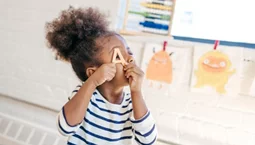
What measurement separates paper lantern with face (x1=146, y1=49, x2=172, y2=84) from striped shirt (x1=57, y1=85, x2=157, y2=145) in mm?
520

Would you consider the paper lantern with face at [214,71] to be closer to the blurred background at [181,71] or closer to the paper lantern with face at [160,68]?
the blurred background at [181,71]

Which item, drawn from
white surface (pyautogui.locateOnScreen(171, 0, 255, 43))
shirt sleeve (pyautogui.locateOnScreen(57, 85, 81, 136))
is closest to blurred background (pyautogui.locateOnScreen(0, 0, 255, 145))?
white surface (pyautogui.locateOnScreen(171, 0, 255, 43))

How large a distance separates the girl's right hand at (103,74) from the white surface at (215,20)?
0.64m

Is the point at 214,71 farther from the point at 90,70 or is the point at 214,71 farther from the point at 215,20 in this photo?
the point at 90,70

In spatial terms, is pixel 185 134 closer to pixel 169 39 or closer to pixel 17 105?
pixel 169 39

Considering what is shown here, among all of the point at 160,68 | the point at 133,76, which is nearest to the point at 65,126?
the point at 133,76

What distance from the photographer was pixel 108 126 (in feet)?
3.26

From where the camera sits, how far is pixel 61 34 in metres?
1.05

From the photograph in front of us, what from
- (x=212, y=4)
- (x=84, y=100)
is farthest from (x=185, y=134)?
(x=84, y=100)

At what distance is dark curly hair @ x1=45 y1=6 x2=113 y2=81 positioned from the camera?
1021mm

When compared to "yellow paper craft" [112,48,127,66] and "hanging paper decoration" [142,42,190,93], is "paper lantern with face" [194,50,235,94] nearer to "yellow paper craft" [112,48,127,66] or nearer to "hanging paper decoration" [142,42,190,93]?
"hanging paper decoration" [142,42,190,93]

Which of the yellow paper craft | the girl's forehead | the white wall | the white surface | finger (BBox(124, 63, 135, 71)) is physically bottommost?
the white wall

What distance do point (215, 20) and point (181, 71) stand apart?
0.25 m

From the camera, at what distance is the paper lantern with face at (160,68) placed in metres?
1.52
